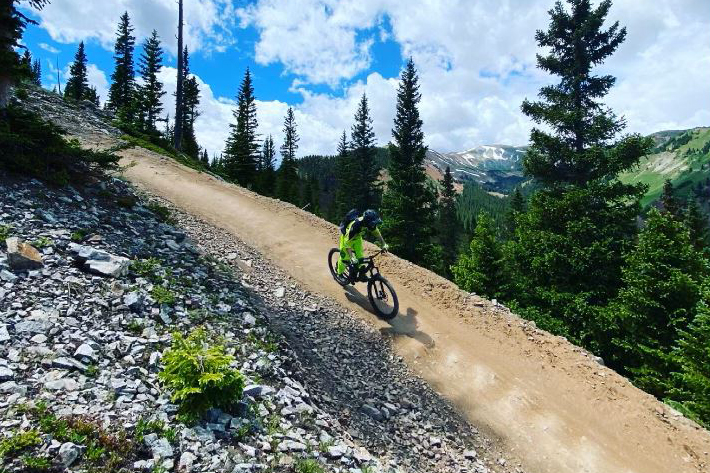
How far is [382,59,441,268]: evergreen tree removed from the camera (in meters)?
30.5

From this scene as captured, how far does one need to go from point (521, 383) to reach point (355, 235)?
5845mm

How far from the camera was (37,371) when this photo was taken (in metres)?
5.11

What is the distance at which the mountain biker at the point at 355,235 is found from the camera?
11258 millimetres

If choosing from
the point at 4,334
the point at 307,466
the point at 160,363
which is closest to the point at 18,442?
the point at 160,363

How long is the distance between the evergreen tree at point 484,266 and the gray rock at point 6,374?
20.6 metres

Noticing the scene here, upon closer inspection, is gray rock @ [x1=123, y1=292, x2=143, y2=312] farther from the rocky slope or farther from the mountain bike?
the mountain bike

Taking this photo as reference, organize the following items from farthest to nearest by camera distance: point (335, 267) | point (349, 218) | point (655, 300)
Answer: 1. point (655, 300)
2. point (335, 267)
3. point (349, 218)

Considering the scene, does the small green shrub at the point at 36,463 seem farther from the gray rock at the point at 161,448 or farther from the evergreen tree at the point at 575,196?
the evergreen tree at the point at 575,196

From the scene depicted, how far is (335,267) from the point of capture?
44.6ft

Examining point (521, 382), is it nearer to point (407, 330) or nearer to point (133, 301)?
point (407, 330)

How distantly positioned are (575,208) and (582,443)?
14695mm

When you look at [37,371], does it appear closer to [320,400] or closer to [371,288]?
[320,400]

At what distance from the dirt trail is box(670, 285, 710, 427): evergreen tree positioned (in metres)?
3.88

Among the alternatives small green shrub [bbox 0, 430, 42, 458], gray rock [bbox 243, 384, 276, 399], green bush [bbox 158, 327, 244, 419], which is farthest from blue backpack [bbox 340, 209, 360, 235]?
small green shrub [bbox 0, 430, 42, 458]
